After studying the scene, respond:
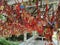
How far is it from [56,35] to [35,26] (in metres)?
0.31

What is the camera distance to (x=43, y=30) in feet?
5.61

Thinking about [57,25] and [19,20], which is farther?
[19,20]

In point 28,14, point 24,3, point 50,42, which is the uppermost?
point 24,3

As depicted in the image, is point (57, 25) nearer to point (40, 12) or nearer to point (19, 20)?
point (40, 12)

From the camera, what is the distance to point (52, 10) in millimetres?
1754

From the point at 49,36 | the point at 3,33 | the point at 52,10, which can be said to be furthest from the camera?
the point at 3,33

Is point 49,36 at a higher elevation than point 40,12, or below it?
below

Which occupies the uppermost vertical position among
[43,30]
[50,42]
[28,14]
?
[28,14]

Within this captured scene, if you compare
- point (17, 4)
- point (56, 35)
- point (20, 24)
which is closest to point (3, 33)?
point (20, 24)

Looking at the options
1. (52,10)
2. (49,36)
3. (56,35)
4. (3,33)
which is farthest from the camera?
(3,33)

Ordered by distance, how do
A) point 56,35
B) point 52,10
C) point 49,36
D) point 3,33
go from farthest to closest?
point 3,33, point 56,35, point 52,10, point 49,36

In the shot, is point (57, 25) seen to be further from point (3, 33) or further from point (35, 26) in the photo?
point (3, 33)

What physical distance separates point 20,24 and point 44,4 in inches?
14.6

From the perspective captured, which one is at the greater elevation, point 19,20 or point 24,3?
point 24,3
